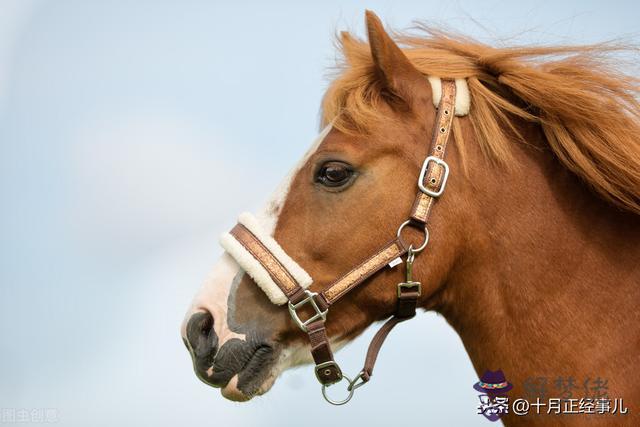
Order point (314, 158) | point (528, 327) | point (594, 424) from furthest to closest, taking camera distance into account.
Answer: point (314, 158) < point (528, 327) < point (594, 424)

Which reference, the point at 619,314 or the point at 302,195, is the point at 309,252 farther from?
the point at 619,314

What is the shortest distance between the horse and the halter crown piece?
17 mm

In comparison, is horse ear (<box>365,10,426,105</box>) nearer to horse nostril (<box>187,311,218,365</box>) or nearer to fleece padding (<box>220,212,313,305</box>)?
fleece padding (<box>220,212,313,305</box>)

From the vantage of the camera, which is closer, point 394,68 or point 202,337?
point 202,337

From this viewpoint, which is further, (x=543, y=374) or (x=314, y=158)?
(x=314, y=158)

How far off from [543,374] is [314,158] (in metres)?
1.54

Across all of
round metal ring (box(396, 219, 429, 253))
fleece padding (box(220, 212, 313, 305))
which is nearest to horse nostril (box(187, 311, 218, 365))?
fleece padding (box(220, 212, 313, 305))

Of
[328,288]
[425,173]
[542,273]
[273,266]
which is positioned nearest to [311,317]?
[328,288]

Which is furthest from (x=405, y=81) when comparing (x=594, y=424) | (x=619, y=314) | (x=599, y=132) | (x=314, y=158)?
(x=594, y=424)

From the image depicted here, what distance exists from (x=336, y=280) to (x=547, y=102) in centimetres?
140

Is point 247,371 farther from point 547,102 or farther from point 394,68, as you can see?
point 547,102

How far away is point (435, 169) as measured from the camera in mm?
3271

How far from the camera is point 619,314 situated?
316 cm

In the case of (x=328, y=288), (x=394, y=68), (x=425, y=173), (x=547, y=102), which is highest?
(x=394, y=68)
